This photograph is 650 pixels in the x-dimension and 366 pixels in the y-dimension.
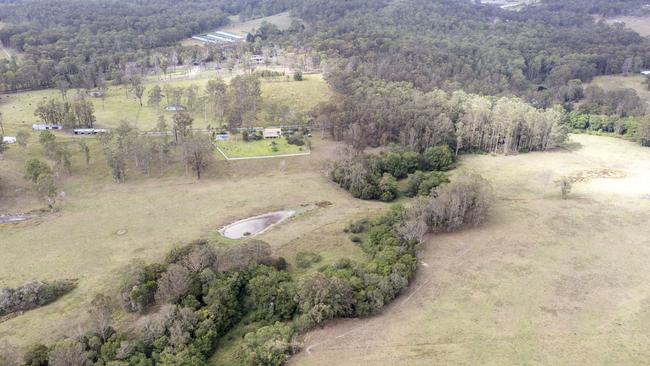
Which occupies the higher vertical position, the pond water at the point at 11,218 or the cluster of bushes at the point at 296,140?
the cluster of bushes at the point at 296,140

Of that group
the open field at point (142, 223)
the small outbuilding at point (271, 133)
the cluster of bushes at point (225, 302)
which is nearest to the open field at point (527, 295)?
the cluster of bushes at point (225, 302)

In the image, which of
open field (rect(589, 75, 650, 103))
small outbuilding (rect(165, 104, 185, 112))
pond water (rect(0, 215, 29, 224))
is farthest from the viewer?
open field (rect(589, 75, 650, 103))

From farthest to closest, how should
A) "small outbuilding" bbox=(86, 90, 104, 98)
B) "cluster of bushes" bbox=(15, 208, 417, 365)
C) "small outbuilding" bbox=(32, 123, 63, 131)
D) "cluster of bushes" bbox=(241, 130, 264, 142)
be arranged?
1. "small outbuilding" bbox=(86, 90, 104, 98)
2. "small outbuilding" bbox=(32, 123, 63, 131)
3. "cluster of bushes" bbox=(241, 130, 264, 142)
4. "cluster of bushes" bbox=(15, 208, 417, 365)

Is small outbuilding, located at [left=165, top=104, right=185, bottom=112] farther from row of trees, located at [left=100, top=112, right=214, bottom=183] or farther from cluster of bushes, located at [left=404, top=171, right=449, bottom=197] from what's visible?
cluster of bushes, located at [left=404, top=171, right=449, bottom=197]

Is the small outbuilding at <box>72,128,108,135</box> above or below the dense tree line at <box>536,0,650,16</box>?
below

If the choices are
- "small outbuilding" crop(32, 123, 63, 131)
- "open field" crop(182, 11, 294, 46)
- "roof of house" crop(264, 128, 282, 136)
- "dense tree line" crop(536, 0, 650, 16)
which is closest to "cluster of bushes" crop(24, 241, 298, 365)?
"roof of house" crop(264, 128, 282, 136)

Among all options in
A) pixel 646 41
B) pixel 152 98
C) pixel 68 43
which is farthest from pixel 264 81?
pixel 646 41

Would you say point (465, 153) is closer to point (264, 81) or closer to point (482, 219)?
point (482, 219)

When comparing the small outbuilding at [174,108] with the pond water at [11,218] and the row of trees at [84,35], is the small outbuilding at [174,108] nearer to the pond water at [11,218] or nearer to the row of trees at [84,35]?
the row of trees at [84,35]
